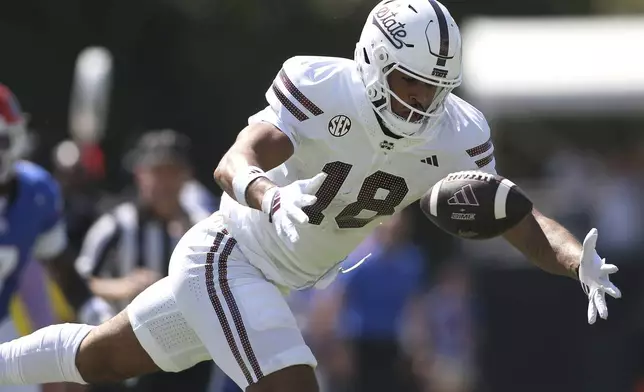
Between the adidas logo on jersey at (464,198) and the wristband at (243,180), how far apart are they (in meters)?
0.63

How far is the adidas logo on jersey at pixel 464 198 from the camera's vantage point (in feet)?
16.3

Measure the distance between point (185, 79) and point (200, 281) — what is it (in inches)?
387

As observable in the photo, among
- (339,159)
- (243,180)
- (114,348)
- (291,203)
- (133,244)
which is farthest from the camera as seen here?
(133,244)

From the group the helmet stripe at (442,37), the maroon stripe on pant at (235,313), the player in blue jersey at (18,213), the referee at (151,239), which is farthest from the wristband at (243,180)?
the referee at (151,239)

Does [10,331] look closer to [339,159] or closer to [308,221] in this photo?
[339,159]

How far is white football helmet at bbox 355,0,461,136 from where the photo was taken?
16.7 ft

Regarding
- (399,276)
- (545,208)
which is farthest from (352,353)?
(545,208)

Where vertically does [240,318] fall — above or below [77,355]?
above

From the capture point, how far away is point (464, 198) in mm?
4961

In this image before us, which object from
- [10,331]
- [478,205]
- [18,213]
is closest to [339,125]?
[478,205]

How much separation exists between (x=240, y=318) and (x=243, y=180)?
58 centimetres

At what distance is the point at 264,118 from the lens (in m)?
5.21

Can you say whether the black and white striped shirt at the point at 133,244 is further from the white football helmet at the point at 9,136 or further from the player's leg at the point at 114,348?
the player's leg at the point at 114,348

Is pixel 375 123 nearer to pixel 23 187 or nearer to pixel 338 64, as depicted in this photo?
pixel 338 64
